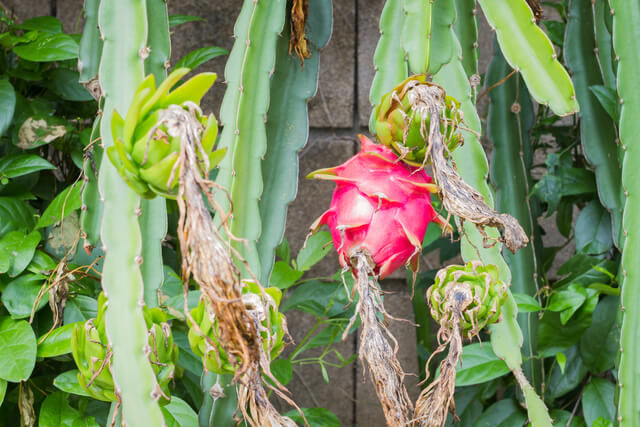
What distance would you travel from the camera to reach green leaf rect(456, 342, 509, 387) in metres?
0.80

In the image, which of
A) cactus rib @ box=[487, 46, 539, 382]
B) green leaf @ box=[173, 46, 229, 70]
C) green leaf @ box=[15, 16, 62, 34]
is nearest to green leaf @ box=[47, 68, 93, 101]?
green leaf @ box=[15, 16, 62, 34]

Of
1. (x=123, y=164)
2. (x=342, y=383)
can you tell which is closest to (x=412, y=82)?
(x=123, y=164)

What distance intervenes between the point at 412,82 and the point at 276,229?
258 mm

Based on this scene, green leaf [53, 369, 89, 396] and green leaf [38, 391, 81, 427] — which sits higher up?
green leaf [53, 369, 89, 396]

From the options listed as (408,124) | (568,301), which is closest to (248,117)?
(408,124)

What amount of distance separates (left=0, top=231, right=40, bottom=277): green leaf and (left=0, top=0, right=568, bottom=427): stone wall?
579mm

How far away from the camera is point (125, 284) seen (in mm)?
417

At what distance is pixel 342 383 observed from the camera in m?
1.29

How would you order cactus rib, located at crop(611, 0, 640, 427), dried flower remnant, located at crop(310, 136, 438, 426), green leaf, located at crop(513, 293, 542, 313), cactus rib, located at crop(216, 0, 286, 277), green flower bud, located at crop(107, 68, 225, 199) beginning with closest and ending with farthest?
green flower bud, located at crop(107, 68, 225, 199), dried flower remnant, located at crop(310, 136, 438, 426), cactus rib, located at crop(216, 0, 286, 277), cactus rib, located at crop(611, 0, 640, 427), green leaf, located at crop(513, 293, 542, 313)

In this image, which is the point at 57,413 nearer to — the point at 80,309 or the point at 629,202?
the point at 80,309

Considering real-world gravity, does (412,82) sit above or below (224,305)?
above

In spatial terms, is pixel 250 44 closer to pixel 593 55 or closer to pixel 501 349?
pixel 501 349

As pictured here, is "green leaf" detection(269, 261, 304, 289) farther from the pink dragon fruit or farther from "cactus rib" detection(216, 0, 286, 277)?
the pink dragon fruit

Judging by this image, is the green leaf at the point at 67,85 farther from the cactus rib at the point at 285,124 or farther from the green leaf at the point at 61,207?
the cactus rib at the point at 285,124
